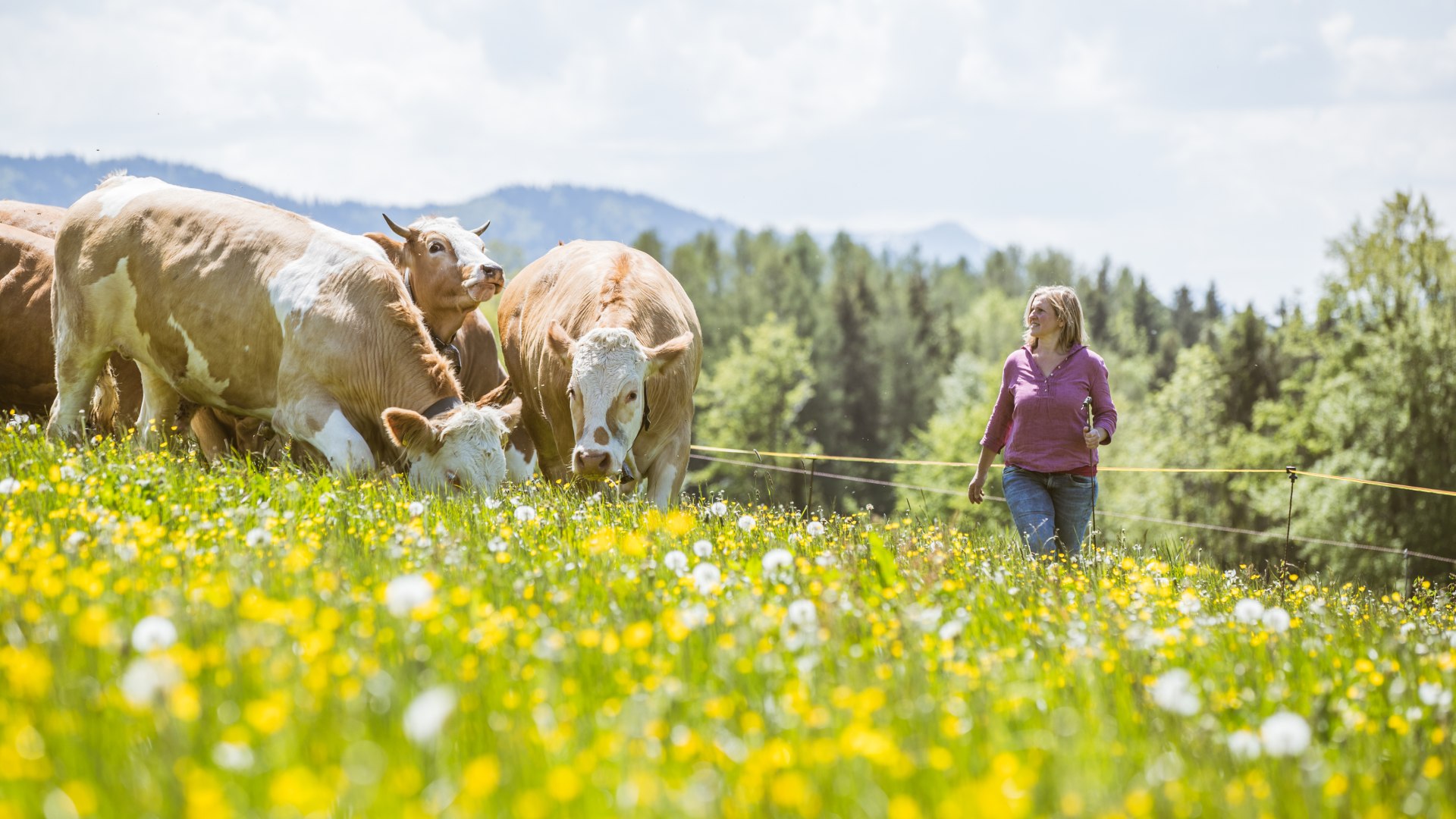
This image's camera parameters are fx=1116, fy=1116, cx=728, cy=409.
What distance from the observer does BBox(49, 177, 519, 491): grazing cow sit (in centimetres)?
891

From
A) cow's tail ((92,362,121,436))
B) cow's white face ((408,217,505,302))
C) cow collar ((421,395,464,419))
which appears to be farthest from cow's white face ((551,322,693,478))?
cow's tail ((92,362,121,436))

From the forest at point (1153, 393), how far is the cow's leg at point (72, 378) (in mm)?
5732

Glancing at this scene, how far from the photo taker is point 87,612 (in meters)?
3.40

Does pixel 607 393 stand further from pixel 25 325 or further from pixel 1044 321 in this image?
pixel 25 325

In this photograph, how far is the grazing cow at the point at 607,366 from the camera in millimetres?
8727

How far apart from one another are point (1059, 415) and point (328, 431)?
571cm

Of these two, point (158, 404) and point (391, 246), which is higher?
point (391, 246)

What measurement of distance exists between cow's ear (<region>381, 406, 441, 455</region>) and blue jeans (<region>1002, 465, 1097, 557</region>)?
14.2 feet

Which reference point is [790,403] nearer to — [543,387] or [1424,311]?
[1424,311]

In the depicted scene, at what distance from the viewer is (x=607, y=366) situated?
8719 mm

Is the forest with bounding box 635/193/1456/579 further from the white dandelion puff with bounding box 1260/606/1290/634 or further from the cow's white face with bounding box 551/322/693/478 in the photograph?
the white dandelion puff with bounding box 1260/606/1290/634

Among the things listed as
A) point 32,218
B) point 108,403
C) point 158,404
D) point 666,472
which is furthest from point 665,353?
point 32,218

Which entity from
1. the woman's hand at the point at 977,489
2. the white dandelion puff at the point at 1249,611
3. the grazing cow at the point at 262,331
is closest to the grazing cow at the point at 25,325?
the grazing cow at the point at 262,331

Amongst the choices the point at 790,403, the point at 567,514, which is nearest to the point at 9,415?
the point at 567,514
